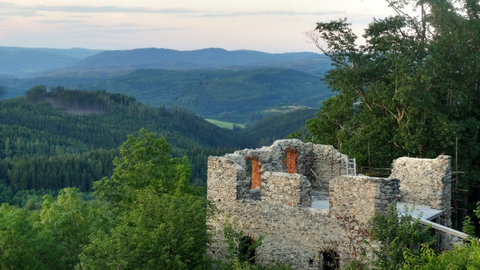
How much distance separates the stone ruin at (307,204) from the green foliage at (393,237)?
1.40 ft

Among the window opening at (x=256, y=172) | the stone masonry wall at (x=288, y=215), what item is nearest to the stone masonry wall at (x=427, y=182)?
the stone masonry wall at (x=288, y=215)

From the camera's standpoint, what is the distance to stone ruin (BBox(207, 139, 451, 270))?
1838 cm

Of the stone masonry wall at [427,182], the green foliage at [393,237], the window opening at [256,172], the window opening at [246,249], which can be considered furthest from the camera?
the window opening at [256,172]

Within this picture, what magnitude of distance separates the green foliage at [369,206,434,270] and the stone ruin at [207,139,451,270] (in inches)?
16.8

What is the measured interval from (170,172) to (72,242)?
6914 millimetres

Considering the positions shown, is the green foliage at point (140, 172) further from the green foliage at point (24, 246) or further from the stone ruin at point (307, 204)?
the stone ruin at point (307, 204)

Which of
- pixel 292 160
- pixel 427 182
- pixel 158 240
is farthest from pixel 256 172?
pixel 427 182

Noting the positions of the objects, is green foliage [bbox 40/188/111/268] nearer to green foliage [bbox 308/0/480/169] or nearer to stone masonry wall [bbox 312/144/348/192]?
stone masonry wall [bbox 312/144/348/192]

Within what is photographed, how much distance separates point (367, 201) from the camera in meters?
18.0

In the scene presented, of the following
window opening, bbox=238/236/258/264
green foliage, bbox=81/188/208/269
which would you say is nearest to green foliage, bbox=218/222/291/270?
window opening, bbox=238/236/258/264

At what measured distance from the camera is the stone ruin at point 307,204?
60.3 feet

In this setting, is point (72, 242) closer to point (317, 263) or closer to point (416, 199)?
point (317, 263)

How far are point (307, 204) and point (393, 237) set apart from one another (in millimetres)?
3512

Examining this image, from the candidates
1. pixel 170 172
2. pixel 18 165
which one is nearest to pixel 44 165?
pixel 18 165
